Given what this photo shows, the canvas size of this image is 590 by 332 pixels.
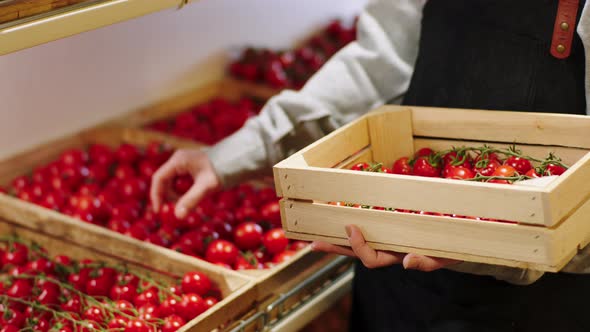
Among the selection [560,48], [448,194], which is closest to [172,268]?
[448,194]

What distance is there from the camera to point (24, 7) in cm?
142

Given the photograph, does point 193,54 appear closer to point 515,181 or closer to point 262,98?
point 262,98

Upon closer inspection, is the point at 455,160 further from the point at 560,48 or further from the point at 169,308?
the point at 169,308

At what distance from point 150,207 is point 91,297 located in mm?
651

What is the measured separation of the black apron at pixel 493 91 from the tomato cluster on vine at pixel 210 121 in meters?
1.21

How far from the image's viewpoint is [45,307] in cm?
196

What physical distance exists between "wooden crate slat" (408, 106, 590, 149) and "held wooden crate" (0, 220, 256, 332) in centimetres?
62

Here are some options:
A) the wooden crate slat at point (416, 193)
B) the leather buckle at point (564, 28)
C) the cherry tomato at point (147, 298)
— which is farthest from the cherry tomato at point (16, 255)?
the leather buckle at point (564, 28)

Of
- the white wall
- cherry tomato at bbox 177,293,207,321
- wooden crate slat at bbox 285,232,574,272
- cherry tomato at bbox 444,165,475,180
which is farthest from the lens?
the white wall

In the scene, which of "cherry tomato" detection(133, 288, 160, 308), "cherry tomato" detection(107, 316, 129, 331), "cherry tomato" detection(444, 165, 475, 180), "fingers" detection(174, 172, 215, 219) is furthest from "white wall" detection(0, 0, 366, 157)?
"cherry tomato" detection(444, 165, 475, 180)

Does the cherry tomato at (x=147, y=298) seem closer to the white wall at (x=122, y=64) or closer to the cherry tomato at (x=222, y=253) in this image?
the cherry tomato at (x=222, y=253)

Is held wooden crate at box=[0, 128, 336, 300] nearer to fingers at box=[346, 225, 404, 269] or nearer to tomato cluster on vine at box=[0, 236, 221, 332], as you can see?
tomato cluster on vine at box=[0, 236, 221, 332]

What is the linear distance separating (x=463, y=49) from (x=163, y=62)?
176 cm

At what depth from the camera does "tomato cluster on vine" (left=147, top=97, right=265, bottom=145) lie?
10.3 ft
